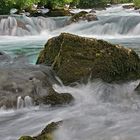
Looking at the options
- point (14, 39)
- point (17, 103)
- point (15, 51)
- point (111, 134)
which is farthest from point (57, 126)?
point (14, 39)

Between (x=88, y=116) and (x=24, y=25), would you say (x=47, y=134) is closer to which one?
(x=88, y=116)

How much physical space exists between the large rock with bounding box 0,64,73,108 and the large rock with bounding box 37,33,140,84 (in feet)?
1.39

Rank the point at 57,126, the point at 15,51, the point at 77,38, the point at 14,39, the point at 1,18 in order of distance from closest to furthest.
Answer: the point at 57,126 → the point at 77,38 → the point at 15,51 → the point at 14,39 → the point at 1,18

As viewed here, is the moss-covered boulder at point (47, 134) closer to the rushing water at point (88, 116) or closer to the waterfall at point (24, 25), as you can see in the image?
the rushing water at point (88, 116)

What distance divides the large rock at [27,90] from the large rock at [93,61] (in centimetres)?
42

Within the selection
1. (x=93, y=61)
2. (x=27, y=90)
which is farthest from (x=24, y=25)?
(x=27, y=90)

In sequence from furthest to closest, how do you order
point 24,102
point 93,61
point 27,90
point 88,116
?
1. point 93,61
2. point 27,90
3. point 24,102
4. point 88,116

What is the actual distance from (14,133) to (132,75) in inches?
145

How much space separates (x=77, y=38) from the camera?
9.98m

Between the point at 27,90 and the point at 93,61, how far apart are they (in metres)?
1.81

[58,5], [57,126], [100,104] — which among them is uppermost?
[57,126]

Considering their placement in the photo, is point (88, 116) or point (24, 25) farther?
point (24, 25)

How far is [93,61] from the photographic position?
947 centimetres

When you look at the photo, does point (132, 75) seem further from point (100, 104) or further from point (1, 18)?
point (1, 18)
